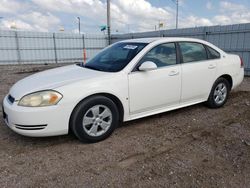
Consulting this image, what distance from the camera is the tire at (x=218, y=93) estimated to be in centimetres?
421

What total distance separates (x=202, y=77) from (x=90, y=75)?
218 centimetres

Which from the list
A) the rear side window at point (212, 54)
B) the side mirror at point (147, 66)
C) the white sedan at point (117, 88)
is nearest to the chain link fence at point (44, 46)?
the rear side window at point (212, 54)

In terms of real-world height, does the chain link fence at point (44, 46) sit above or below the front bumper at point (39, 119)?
above

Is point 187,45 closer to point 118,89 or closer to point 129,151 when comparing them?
point 118,89

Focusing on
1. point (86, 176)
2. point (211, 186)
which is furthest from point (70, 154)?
point (211, 186)

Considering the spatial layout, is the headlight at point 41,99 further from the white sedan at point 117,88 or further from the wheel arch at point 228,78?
the wheel arch at point 228,78

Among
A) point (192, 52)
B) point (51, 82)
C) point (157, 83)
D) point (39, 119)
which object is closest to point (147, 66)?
point (157, 83)

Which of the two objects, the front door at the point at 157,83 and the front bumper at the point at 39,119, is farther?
the front door at the point at 157,83

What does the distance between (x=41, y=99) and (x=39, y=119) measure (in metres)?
0.25

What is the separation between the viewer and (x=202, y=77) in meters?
3.92

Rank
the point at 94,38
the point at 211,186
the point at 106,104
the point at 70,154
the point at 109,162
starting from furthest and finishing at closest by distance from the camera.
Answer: the point at 94,38 < the point at 106,104 < the point at 70,154 < the point at 109,162 < the point at 211,186

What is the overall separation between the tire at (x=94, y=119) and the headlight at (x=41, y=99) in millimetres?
299

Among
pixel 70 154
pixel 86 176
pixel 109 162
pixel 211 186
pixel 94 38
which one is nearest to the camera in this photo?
pixel 211 186

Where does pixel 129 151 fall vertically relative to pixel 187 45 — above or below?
below
